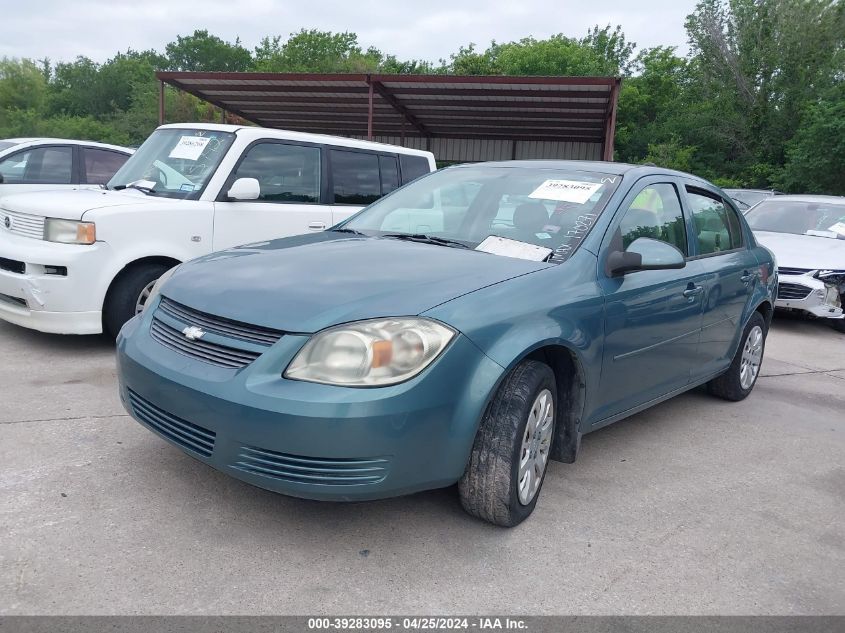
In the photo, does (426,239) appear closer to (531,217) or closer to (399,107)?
(531,217)

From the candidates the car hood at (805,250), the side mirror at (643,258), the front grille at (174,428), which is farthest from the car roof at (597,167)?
the car hood at (805,250)

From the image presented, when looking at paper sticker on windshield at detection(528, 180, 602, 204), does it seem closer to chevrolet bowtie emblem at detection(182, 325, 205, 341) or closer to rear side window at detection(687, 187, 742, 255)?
rear side window at detection(687, 187, 742, 255)

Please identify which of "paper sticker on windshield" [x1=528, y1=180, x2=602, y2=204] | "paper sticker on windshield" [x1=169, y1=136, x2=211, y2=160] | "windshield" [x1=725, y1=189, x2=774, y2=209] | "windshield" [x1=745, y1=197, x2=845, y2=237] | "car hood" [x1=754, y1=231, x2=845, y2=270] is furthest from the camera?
"windshield" [x1=725, y1=189, x2=774, y2=209]

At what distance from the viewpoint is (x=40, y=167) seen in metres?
8.42

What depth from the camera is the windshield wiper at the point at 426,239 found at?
3.54 m

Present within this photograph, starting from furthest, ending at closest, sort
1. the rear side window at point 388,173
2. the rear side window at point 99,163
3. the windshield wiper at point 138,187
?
the rear side window at point 99,163, the rear side window at point 388,173, the windshield wiper at point 138,187

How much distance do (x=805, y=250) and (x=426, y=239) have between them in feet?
21.9

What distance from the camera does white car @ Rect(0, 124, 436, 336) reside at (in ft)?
16.4

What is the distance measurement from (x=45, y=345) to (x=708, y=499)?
4.69m

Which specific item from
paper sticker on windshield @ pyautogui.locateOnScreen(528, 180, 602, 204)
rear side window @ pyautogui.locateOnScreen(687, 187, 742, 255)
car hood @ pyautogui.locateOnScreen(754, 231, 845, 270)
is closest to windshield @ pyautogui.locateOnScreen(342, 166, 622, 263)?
paper sticker on windshield @ pyautogui.locateOnScreen(528, 180, 602, 204)

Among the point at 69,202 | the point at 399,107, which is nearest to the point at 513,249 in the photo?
the point at 69,202

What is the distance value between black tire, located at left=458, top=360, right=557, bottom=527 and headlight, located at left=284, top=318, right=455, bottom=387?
41 centimetres

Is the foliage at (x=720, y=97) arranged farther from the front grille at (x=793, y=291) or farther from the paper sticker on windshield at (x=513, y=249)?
the paper sticker on windshield at (x=513, y=249)

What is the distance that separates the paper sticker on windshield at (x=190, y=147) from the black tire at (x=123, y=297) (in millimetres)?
1114
